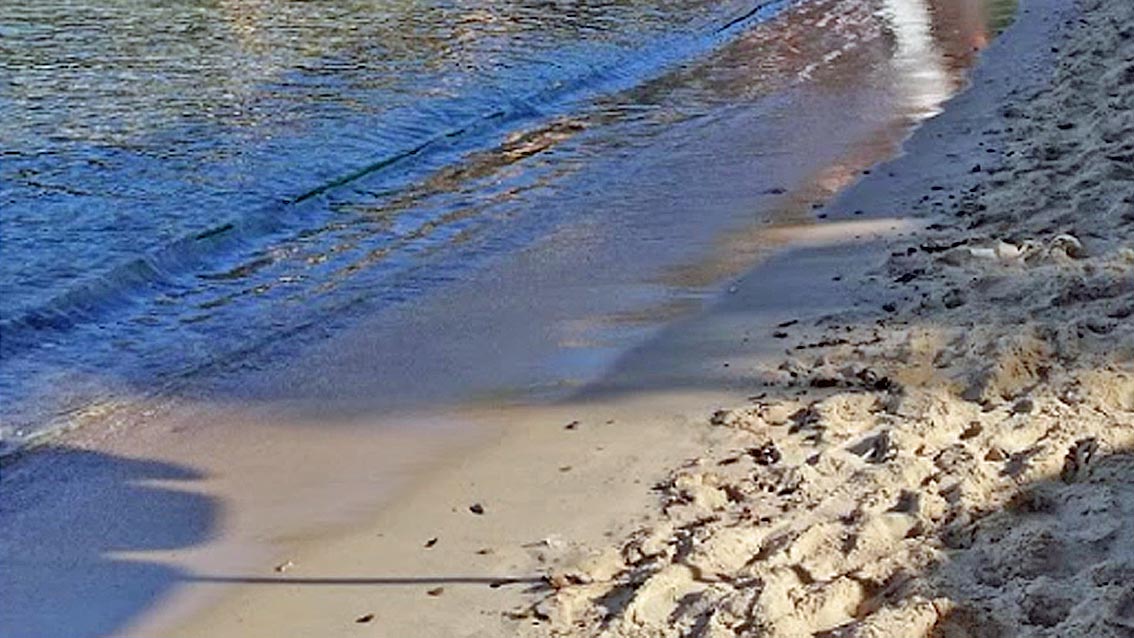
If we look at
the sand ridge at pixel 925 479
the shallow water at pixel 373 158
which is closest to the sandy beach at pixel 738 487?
the sand ridge at pixel 925 479

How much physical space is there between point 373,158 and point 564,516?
762 cm

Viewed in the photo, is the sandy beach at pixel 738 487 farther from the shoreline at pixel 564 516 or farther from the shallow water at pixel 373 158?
the shallow water at pixel 373 158

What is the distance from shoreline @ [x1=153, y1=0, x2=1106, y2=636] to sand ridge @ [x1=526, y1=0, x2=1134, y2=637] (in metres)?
0.03

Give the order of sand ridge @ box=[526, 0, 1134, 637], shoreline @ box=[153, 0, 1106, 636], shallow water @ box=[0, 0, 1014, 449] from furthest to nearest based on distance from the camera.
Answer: shallow water @ box=[0, 0, 1014, 449]
shoreline @ box=[153, 0, 1106, 636]
sand ridge @ box=[526, 0, 1134, 637]

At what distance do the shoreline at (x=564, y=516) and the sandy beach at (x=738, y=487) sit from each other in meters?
0.01

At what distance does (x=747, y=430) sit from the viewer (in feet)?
20.5

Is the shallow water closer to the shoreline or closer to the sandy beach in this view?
the shoreline

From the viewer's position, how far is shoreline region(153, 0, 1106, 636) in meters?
5.00

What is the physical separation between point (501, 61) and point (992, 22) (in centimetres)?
663

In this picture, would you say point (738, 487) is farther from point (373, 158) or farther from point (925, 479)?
point (373, 158)

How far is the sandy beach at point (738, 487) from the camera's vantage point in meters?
4.85

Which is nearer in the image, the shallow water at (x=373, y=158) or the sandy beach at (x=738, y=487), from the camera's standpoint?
the sandy beach at (x=738, y=487)

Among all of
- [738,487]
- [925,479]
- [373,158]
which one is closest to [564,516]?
[738,487]

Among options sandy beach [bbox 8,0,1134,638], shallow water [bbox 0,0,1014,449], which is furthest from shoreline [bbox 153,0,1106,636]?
shallow water [bbox 0,0,1014,449]
